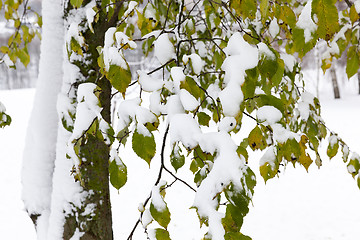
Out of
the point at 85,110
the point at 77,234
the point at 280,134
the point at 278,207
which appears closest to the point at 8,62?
the point at 77,234

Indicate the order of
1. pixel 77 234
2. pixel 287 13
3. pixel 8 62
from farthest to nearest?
pixel 8 62 → pixel 77 234 → pixel 287 13

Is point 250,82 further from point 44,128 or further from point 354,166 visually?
point 44,128

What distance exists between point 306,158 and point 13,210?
4970 millimetres

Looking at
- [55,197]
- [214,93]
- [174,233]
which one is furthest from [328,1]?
[174,233]

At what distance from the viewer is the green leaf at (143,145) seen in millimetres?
723

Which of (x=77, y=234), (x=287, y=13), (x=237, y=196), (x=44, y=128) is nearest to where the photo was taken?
(x=237, y=196)

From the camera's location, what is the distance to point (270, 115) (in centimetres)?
78

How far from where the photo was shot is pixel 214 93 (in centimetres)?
136

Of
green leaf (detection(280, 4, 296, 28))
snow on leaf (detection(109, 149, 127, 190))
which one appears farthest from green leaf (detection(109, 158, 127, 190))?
green leaf (detection(280, 4, 296, 28))

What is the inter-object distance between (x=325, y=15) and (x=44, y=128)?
4.84 feet

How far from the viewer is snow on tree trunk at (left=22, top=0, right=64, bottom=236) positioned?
1688mm

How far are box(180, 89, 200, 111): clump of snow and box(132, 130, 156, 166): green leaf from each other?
0.38 feet

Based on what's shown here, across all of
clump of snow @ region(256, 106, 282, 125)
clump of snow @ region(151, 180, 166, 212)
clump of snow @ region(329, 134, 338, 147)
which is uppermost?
clump of snow @ region(256, 106, 282, 125)

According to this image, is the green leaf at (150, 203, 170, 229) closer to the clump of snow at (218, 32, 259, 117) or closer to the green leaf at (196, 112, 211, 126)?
the clump of snow at (218, 32, 259, 117)
